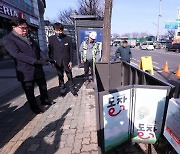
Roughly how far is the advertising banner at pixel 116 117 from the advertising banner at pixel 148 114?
14 centimetres

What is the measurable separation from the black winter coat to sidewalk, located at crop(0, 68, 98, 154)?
36.7 inches

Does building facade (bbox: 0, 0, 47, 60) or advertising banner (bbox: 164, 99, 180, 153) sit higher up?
building facade (bbox: 0, 0, 47, 60)

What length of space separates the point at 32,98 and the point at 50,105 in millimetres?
714

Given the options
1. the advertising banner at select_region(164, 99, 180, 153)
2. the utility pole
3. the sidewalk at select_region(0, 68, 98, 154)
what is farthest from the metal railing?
the advertising banner at select_region(164, 99, 180, 153)

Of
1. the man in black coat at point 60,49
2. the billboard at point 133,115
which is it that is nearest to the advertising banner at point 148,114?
the billboard at point 133,115

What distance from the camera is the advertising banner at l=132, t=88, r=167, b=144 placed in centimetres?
225

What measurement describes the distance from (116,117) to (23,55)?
2168mm

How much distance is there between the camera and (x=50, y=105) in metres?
4.44

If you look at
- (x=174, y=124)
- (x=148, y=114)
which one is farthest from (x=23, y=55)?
(x=174, y=124)

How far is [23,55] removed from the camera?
3.34m

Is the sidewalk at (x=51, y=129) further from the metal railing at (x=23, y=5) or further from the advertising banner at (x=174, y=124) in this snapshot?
the metal railing at (x=23, y=5)

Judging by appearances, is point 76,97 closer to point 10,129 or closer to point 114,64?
point 114,64

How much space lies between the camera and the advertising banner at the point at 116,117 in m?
2.15

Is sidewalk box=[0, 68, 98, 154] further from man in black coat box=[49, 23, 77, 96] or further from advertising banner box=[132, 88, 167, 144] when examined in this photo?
man in black coat box=[49, 23, 77, 96]
